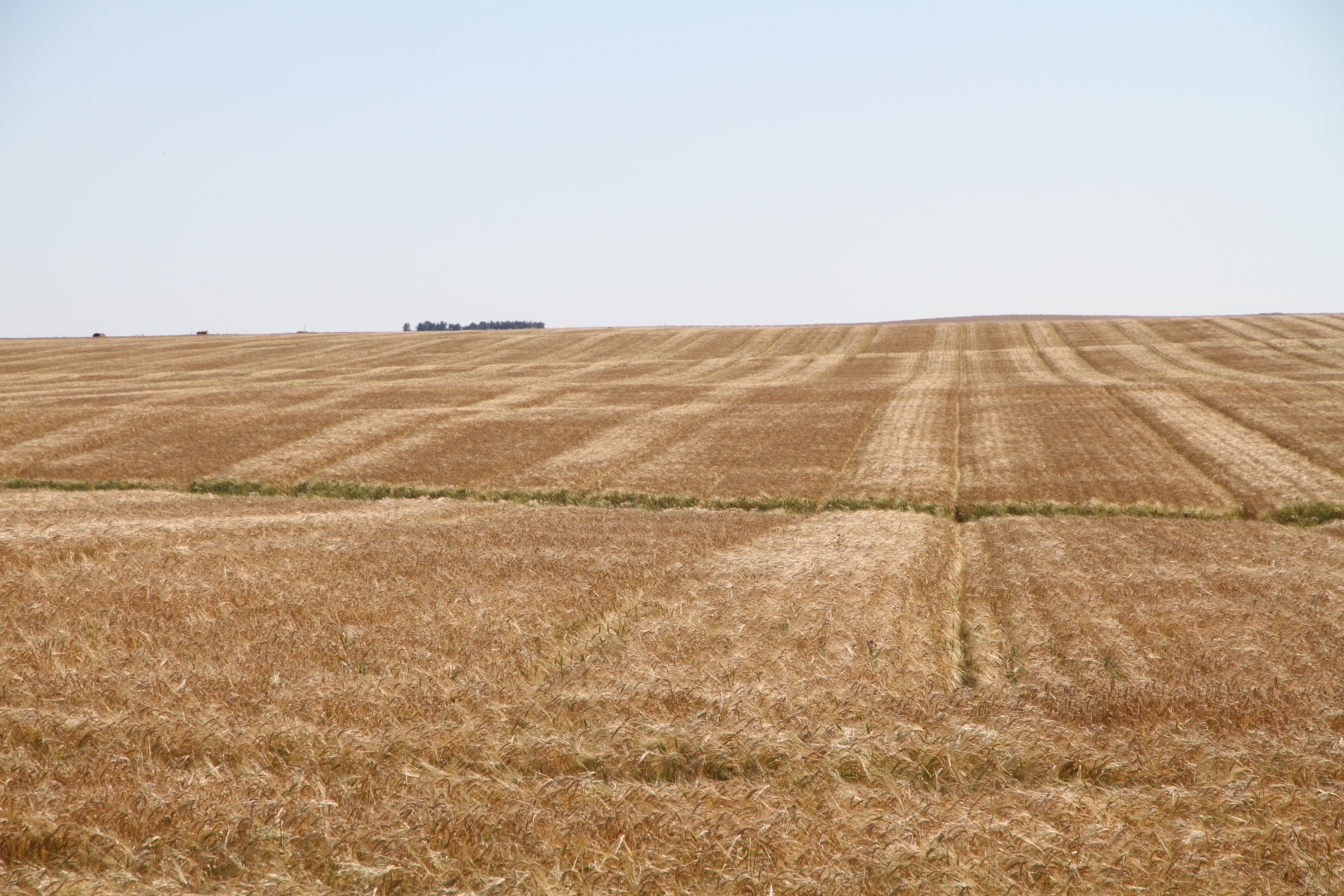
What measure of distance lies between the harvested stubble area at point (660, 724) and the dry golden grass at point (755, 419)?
10654 mm

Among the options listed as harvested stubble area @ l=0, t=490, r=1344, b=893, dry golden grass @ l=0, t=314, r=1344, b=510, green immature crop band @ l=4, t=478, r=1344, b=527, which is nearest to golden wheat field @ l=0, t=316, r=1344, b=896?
harvested stubble area @ l=0, t=490, r=1344, b=893

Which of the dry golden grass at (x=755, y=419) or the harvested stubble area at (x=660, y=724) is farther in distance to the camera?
the dry golden grass at (x=755, y=419)

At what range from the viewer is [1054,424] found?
34.0m

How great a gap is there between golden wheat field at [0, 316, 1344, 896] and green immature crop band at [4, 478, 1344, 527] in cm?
23

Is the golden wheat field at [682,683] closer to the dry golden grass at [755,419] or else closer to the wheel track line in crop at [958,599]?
the wheel track line in crop at [958,599]

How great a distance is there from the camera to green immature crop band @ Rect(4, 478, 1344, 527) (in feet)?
70.8

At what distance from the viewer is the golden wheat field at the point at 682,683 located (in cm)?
641

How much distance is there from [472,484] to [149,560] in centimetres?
1178

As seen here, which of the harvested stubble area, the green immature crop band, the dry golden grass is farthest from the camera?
the dry golden grass

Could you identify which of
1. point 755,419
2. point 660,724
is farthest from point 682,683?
point 755,419

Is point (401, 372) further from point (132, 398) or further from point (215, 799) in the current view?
point (215, 799)

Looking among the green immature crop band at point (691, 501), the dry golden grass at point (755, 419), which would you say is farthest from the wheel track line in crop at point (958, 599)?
the green immature crop band at point (691, 501)

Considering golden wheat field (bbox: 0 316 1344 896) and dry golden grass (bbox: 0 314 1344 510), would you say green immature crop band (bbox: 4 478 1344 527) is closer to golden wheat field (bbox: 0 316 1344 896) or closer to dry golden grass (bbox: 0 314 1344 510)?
Answer: golden wheat field (bbox: 0 316 1344 896)

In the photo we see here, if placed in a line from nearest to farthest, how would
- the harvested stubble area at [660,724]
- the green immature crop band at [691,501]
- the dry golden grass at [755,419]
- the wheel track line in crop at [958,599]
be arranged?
the harvested stubble area at [660,724] → the wheel track line in crop at [958,599] → the green immature crop band at [691,501] → the dry golden grass at [755,419]
